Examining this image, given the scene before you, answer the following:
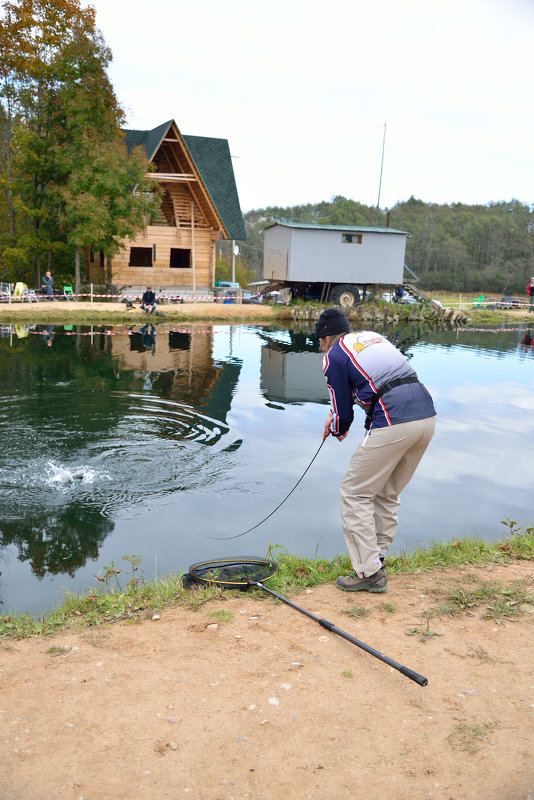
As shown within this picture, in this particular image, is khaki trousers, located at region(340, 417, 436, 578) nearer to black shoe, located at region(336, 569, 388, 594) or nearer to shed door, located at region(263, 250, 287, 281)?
black shoe, located at region(336, 569, 388, 594)

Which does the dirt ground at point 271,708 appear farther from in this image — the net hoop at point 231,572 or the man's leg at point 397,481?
the man's leg at point 397,481

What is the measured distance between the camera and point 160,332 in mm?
25359

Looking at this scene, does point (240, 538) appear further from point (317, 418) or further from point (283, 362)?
point (283, 362)

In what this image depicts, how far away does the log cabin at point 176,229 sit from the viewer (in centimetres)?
3369

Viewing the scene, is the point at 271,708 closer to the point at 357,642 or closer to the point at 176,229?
the point at 357,642

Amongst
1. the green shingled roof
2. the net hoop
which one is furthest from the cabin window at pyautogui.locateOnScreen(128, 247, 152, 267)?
the net hoop

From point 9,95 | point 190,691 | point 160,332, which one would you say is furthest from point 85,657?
point 9,95

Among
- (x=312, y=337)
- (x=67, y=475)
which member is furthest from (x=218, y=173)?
(x=67, y=475)

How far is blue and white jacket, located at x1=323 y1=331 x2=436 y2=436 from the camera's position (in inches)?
185

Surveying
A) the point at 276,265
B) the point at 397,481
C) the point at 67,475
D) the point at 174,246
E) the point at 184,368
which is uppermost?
the point at 174,246

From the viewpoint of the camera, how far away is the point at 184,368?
55.1 ft

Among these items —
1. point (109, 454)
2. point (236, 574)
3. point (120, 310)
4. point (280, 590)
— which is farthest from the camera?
point (120, 310)

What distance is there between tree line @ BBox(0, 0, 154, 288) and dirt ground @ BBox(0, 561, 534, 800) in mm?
26843

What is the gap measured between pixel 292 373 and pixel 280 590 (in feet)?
40.4
